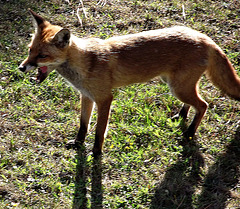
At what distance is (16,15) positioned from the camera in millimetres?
7305

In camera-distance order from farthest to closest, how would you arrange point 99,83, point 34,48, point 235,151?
point 235,151
point 99,83
point 34,48

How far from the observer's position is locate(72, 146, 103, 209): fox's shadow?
4152mm

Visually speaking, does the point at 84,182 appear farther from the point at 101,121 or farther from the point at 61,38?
the point at 61,38

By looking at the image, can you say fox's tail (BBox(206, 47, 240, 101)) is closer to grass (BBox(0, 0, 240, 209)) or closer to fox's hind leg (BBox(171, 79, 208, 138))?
fox's hind leg (BBox(171, 79, 208, 138))

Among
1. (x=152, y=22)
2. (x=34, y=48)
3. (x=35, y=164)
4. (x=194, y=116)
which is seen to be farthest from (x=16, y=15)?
(x=194, y=116)

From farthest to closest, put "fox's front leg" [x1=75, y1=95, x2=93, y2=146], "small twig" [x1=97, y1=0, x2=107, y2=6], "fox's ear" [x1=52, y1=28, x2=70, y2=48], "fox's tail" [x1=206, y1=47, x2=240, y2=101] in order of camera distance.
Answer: "small twig" [x1=97, y1=0, x2=107, y2=6], "fox's front leg" [x1=75, y1=95, x2=93, y2=146], "fox's tail" [x1=206, y1=47, x2=240, y2=101], "fox's ear" [x1=52, y1=28, x2=70, y2=48]

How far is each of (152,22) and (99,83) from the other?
3131 millimetres

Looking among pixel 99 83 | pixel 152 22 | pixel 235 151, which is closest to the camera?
pixel 99 83

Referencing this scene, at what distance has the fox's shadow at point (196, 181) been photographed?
13.6 feet

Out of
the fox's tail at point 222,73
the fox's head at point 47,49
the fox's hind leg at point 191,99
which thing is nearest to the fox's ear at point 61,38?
the fox's head at point 47,49

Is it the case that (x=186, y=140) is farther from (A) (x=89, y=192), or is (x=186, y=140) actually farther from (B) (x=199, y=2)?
(B) (x=199, y=2)

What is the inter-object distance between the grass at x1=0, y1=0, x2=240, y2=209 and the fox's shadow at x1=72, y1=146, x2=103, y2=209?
1 cm

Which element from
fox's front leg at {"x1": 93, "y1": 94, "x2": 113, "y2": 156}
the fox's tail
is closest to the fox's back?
the fox's tail

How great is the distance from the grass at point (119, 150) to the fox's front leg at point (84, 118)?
0.15 meters
